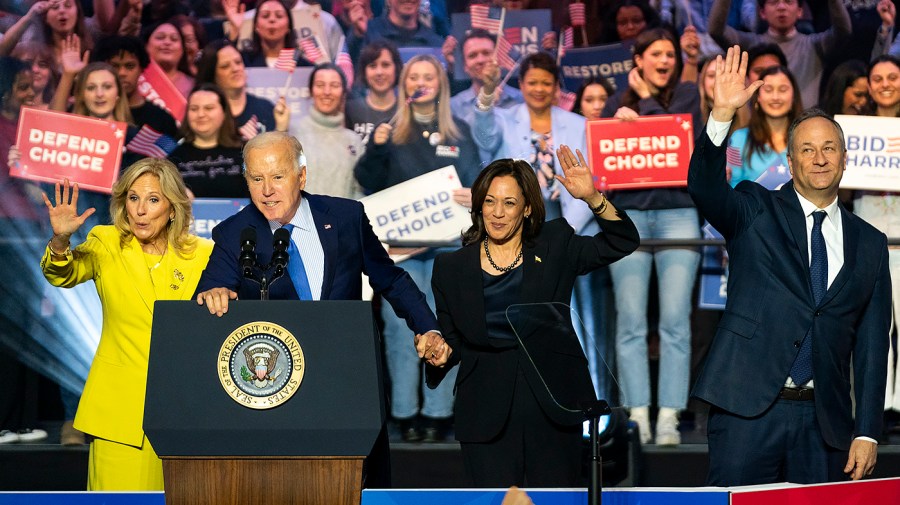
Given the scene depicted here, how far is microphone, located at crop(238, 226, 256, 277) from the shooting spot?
2.99 m

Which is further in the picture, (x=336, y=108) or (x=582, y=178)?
(x=336, y=108)

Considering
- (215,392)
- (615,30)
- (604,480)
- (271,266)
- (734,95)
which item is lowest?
(604,480)

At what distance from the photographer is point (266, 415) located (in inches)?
109

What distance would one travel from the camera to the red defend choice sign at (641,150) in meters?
6.52

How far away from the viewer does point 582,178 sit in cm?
370

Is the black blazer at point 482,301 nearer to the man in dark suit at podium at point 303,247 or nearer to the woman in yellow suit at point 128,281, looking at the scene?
the man in dark suit at podium at point 303,247

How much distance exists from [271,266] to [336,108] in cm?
362

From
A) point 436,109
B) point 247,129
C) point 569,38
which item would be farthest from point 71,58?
point 569,38

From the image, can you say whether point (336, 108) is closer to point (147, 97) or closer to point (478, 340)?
point (147, 97)

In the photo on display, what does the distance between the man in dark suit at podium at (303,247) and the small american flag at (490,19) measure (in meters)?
3.07

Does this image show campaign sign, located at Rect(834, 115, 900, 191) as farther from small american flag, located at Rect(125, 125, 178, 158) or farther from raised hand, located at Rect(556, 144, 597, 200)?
small american flag, located at Rect(125, 125, 178, 158)

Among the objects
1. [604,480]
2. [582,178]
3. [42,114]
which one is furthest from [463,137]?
[604,480]

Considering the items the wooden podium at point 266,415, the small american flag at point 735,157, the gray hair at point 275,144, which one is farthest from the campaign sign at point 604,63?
the wooden podium at point 266,415

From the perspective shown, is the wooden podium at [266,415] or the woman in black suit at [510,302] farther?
the woman in black suit at [510,302]
